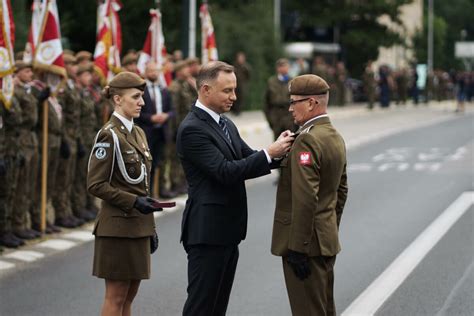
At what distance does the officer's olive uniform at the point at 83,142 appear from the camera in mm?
14766

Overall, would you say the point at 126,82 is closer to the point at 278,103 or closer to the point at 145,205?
the point at 145,205

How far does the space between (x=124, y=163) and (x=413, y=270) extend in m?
4.55

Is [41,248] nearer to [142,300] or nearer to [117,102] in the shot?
[142,300]

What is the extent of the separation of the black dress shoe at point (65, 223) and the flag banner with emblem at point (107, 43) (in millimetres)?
2874

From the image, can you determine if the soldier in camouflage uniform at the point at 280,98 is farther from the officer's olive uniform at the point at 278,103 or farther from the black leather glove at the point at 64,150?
the black leather glove at the point at 64,150

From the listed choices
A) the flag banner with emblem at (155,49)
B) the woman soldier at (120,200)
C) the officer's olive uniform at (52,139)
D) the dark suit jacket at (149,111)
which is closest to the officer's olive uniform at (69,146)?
the officer's olive uniform at (52,139)

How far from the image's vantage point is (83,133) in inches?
590

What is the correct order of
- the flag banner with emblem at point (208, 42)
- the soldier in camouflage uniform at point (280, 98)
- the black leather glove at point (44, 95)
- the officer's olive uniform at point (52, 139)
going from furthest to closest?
the flag banner with emblem at point (208, 42), the soldier in camouflage uniform at point (280, 98), the officer's olive uniform at point (52, 139), the black leather glove at point (44, 95)

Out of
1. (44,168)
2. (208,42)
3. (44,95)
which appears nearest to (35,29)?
(44,95)

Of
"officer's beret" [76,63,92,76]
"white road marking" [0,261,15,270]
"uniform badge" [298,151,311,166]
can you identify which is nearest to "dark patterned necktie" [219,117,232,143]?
"uniform badge" [298,151,311,166]

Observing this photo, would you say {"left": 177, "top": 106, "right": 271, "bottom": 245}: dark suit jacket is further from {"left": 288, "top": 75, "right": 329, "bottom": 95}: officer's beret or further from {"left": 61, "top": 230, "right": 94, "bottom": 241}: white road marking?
{"left": 61, "top": 230, "right": 94, "bottom": 241}: white road marking

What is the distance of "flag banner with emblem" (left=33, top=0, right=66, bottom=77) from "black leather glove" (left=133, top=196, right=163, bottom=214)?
708 centimetres

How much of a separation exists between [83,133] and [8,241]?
2.62 m

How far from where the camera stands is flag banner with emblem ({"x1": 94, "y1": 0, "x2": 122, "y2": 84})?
16.8 m
